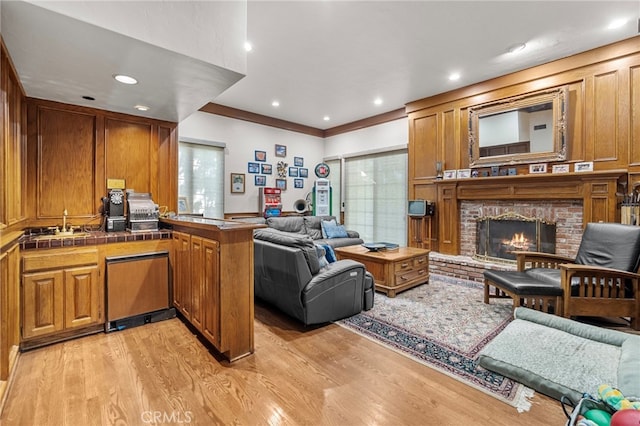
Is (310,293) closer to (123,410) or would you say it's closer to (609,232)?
(123,410)

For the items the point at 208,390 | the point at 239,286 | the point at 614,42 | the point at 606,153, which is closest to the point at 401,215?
the point at 606,153

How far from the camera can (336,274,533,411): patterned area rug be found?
2.04m

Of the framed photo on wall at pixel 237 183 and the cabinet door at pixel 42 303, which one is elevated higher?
the framed photo on wall at pixel 237 183

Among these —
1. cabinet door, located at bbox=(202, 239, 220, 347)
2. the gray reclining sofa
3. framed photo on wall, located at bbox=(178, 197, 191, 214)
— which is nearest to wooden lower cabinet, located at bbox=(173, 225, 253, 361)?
cabinet door, located at bbox=(202, 239, 220, 347)

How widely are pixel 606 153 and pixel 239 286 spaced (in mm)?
4571

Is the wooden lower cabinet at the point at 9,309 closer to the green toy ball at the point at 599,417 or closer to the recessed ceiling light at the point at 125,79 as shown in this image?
the recessed ceiling light at the point at 125,79

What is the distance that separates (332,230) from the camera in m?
6.02

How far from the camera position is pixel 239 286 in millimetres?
2314

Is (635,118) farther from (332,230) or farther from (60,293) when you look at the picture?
(60,293)

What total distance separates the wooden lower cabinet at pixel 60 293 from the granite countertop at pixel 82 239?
0.07 m

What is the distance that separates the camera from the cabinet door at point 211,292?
2258 mm

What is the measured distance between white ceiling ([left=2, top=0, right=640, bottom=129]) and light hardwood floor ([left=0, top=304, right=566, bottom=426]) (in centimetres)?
224

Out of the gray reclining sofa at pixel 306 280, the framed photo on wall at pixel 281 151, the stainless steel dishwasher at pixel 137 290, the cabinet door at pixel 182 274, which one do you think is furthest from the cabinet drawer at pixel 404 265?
the framed photo on wall at pixel 281 151

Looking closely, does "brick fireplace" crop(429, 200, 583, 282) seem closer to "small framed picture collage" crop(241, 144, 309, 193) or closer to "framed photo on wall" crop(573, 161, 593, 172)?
"framed photo on wall" crop(573, 161, 593, 172)
